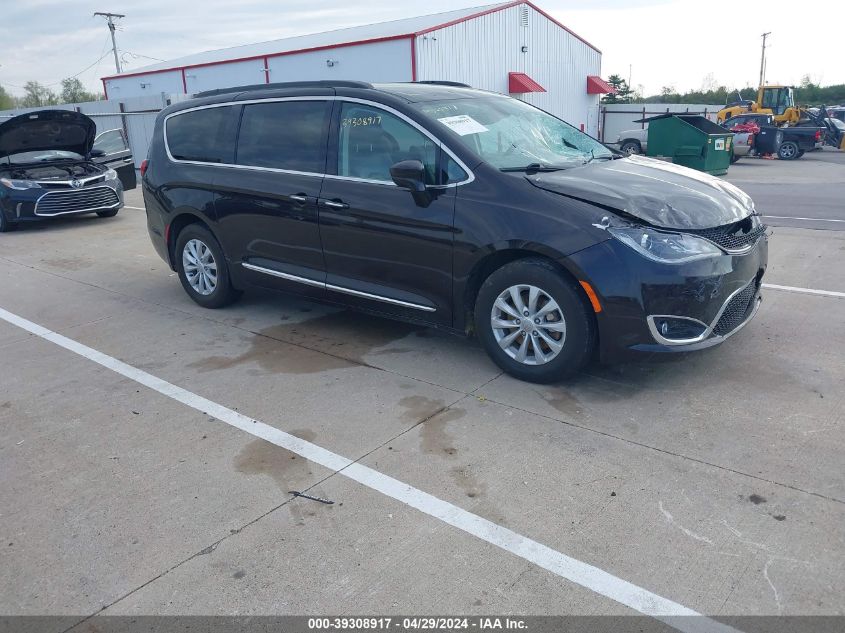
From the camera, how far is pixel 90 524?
3309 mm

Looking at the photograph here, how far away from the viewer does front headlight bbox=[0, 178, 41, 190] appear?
36.0ft

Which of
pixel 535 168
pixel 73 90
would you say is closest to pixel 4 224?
pixel 535 168

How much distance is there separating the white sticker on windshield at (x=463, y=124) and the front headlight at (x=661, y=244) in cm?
132

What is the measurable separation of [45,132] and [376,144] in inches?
331

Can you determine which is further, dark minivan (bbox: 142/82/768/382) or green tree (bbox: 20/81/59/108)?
green tree (bbox: 20/81/59/108)

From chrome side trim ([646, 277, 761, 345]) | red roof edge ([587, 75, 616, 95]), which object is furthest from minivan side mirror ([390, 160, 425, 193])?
red roof edge ([587, 75, 616, 95])

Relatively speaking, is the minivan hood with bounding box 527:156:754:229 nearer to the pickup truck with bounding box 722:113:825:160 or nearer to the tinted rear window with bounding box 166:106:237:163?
the tinted rear window with bounding box 166:106:237:163

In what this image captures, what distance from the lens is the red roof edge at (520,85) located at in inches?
1097

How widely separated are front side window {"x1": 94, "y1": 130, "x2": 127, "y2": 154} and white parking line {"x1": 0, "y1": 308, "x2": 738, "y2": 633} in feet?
30.2

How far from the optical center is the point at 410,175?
181 inches

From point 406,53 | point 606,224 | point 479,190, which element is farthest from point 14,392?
point 406,53

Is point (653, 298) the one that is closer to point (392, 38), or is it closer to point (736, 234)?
point (736, 234)

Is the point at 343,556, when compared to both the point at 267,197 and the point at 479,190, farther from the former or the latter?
the point at 267,197

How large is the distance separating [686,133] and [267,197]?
1557 cm
